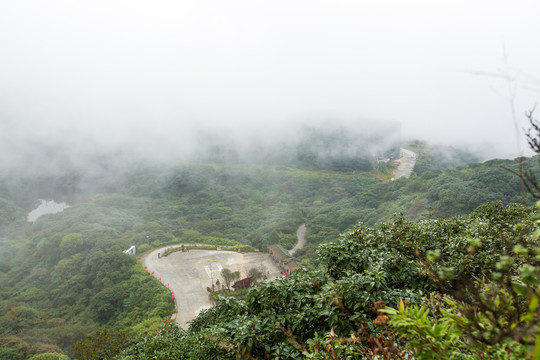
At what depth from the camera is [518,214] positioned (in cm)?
657

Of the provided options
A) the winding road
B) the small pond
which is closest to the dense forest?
the winding road

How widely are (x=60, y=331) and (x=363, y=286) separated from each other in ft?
59.5

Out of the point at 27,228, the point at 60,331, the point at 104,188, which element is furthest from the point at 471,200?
the point at 104,188

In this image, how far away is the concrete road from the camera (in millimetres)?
16422

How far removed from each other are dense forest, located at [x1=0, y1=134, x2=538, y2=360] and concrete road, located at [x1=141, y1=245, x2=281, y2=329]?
3.66 ft

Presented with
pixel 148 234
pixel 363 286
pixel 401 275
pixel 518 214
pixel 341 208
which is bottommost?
pixel 341 208

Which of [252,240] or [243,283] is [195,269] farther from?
[252,240]

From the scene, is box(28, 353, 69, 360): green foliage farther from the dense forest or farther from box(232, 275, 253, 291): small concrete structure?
box(232, 275, 253, 291): small concrete structure

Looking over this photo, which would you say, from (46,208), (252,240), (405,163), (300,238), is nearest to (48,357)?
(252,240)

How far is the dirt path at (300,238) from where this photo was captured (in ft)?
91.0

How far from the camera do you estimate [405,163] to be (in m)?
51.8

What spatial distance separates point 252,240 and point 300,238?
17.4ft

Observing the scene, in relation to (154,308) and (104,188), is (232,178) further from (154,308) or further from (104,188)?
(154,308)

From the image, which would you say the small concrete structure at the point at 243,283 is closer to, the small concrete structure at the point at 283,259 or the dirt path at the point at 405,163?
the small concrete structure at the point at 283,259
